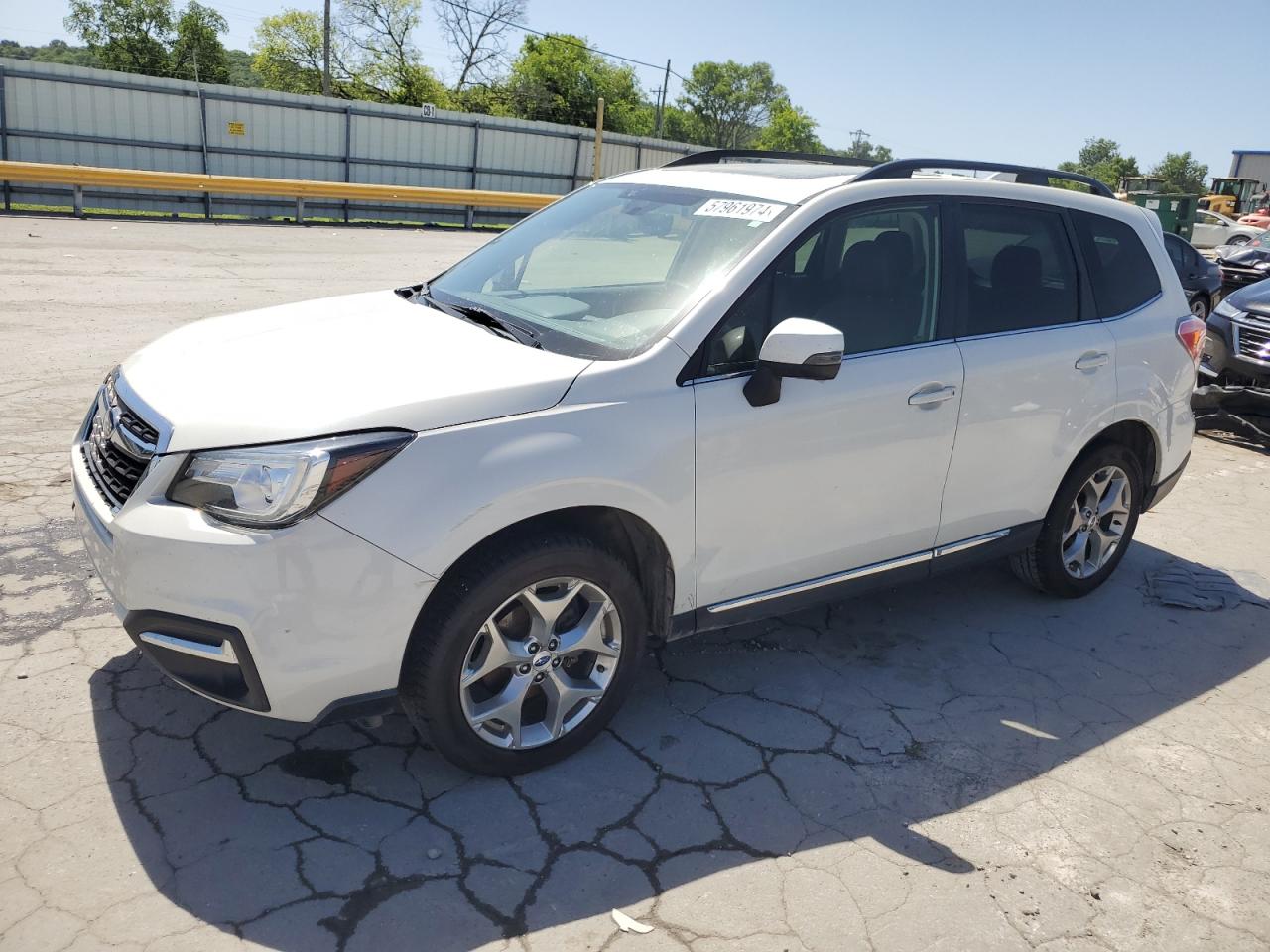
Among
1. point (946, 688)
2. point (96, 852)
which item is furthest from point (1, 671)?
Answer: point (946, 688)

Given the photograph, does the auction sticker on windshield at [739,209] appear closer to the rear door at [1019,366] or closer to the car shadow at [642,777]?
the rear door at [1019,366]

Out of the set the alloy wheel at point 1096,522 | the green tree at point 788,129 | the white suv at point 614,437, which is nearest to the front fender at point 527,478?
the white suv at point 614,437

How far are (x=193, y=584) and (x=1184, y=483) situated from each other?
6756mm

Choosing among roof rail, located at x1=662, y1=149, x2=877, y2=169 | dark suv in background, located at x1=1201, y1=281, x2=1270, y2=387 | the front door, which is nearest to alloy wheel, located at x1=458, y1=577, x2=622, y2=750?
the front door

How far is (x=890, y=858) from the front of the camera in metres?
2.92

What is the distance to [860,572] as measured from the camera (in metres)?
3.79

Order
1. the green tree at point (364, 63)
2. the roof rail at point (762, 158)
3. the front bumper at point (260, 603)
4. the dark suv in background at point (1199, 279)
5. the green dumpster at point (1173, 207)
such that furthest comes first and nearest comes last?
the green tree at point (364, 63)
the green dumpster at point (1173, 207)
the dark suv in background at point (1199, 279)
the roof rail at point (762, 158)
the front bumper at point (260, 603)

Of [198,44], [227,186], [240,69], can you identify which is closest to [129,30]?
[198,44]

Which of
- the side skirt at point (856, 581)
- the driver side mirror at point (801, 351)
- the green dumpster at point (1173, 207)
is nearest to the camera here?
the driver side mirror at point (801, 351)

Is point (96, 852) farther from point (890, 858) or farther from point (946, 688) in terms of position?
point (946, 688)

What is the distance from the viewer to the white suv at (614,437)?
264cm

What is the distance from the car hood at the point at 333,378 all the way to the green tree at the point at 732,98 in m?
126

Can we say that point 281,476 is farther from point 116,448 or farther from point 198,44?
point 198,44

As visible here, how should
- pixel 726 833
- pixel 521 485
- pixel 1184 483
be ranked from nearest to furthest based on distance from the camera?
1. pixel 521 485
2. pixel 726 833
3. pixel 1184 483
